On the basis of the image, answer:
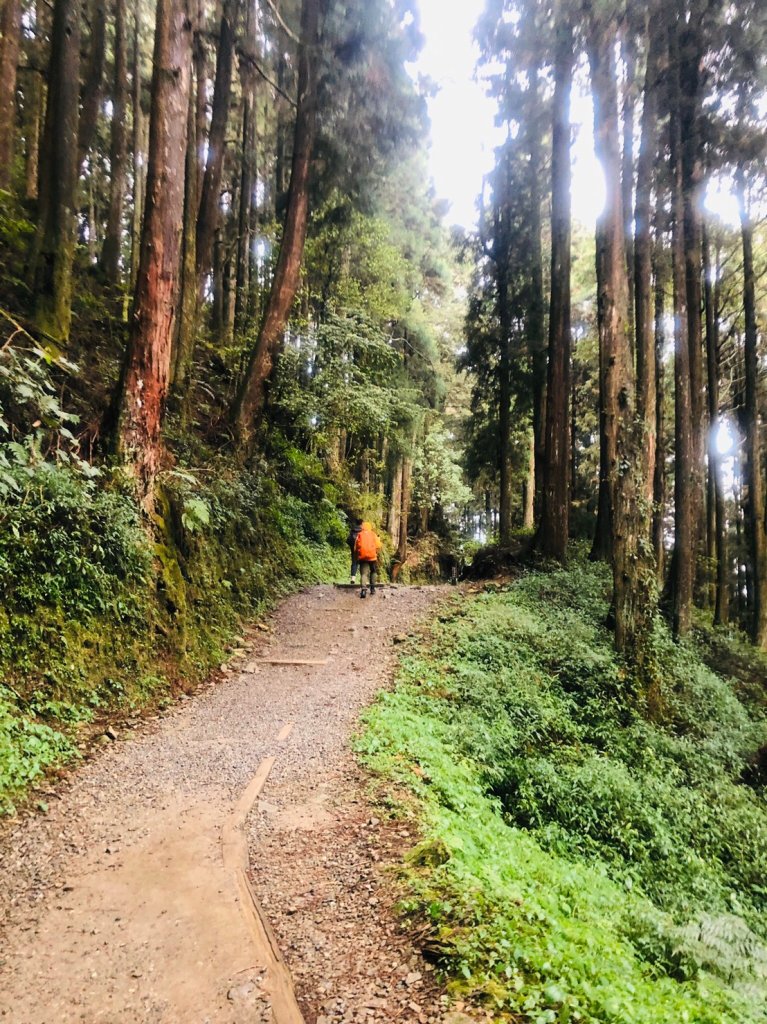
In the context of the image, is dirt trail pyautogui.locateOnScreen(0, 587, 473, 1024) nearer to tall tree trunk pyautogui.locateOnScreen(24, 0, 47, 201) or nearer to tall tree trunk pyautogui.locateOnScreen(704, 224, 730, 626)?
tall tree trunk pyautogui.locateOnScreen(24, 0, 47, 201)

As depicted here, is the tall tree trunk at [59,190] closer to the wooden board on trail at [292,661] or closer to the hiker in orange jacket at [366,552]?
the wooden board on trail at [292,661]

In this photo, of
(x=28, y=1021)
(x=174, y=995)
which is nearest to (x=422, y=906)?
(x=174, y=995)

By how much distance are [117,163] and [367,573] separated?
1249 cm

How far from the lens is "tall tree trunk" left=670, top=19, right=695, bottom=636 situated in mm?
12330

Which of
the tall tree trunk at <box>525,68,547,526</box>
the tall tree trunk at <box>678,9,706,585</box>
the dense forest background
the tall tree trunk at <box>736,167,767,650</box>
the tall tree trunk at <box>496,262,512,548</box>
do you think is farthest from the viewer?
the tall tree trunk at <box>496,262,512,548</box>

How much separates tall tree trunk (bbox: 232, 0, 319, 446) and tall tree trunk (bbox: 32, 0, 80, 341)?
414cm

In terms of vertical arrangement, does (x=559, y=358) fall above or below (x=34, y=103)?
below

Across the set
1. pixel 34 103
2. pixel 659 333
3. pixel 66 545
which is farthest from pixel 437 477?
pixel 66 545

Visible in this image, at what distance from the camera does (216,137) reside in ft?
42.2

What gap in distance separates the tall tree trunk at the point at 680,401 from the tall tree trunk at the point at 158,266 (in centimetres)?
995

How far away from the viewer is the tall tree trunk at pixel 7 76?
11.2m

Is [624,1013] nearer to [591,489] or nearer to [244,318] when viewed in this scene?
[244,318]

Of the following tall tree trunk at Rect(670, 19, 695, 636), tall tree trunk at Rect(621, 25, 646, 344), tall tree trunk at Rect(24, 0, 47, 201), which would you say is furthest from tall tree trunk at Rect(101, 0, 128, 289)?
tall tree trunk at Rect(670, 19, 695, 636)

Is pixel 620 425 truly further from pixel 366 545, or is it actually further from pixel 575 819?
pixel 575 819
